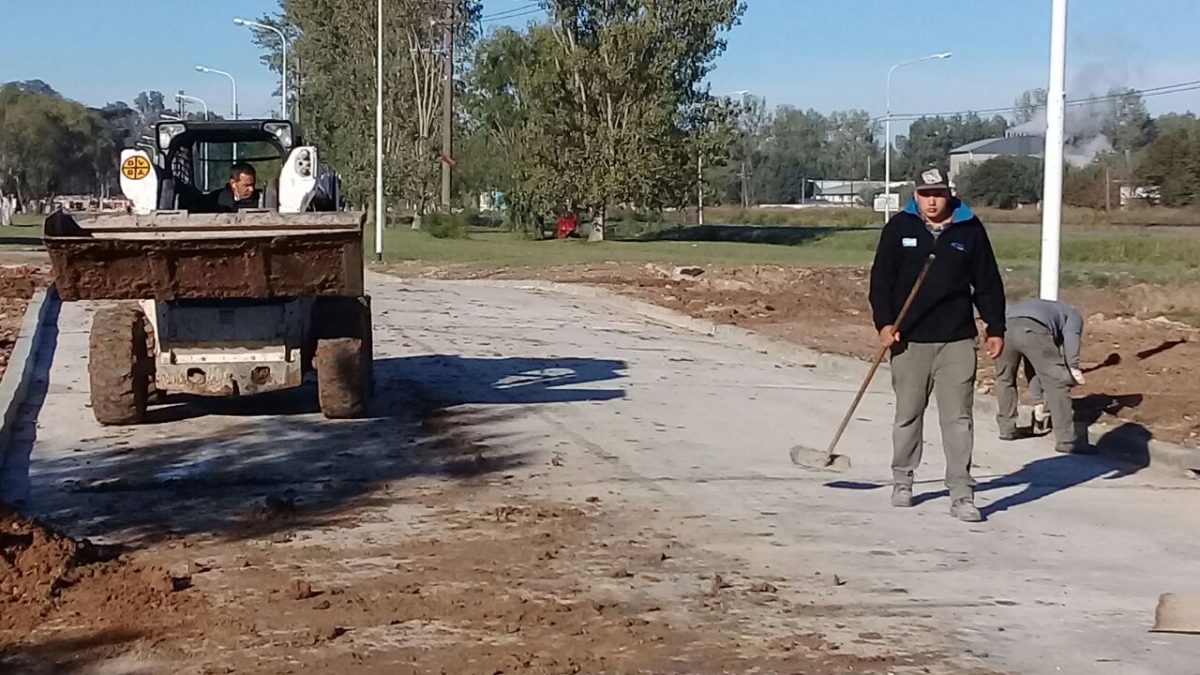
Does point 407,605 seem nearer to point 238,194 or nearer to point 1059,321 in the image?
point 1059,321

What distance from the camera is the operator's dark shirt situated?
13.3 meters

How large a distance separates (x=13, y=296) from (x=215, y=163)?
524 inches

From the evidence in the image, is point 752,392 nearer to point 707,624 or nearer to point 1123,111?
point 707,624

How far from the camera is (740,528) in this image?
906 cm

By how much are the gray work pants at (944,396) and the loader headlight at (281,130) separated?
6039 millimetres

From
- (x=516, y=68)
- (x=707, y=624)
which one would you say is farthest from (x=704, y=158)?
(x=707, y=624)

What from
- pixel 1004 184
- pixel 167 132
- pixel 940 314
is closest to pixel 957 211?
pixel 940 314

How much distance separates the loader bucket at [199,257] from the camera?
36.9 feet

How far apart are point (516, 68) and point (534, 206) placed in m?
12.4

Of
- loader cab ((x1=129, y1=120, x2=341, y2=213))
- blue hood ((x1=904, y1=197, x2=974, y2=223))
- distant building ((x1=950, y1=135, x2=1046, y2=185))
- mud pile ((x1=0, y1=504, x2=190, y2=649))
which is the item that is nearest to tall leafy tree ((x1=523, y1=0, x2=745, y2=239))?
loader cab ((x1=129, y1=120, x2=341, y2=213))

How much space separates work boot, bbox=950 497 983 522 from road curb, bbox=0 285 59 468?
6.31 meters

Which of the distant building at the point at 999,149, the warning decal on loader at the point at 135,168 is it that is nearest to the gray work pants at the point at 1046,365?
the warning decal on loader at the point at 135,168

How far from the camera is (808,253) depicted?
1850 inches

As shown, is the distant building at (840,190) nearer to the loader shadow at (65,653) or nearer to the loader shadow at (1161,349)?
the loader shadow at (1161,349)
